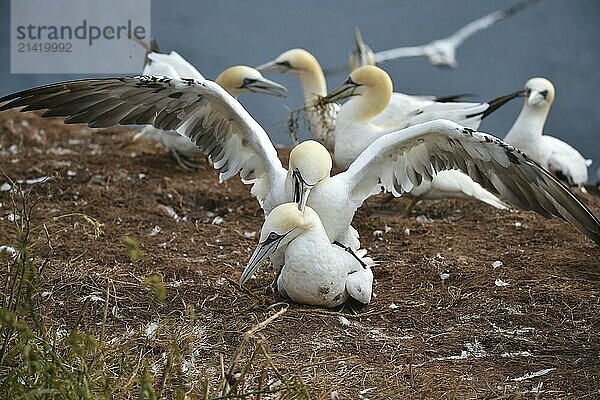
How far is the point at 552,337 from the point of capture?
4.18m

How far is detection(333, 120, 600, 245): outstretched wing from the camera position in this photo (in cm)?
425

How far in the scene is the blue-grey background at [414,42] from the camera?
30.2 ft

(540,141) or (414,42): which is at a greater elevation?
(414,42)

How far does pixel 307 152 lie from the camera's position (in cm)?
432

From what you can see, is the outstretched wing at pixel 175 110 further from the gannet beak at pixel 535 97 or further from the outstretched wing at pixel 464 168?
the gannet beak at pixel 535 97

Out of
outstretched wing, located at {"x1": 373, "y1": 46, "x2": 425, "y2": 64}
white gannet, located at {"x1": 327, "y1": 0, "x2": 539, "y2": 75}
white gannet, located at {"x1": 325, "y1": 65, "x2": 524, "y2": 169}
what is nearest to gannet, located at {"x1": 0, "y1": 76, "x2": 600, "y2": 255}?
white gannet, located at {"x1": 325, "y1": 65, "x2": 524, "y2": 169}

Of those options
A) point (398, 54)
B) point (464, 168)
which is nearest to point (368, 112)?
point (464, 168)

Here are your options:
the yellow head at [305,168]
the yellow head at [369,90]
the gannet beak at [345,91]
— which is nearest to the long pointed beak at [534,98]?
the yellow head at [369,90]

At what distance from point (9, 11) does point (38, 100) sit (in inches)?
→ 206

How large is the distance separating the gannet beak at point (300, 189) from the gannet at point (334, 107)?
6.79 ft

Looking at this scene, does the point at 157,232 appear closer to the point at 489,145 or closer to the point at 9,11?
the point at 489,145

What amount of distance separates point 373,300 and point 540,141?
3.15 metres

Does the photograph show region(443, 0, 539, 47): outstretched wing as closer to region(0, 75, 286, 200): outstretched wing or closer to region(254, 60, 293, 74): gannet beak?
region(254, 60, 293, 74): gannet beak

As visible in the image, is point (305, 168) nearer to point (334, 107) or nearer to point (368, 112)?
point (368, 112)
